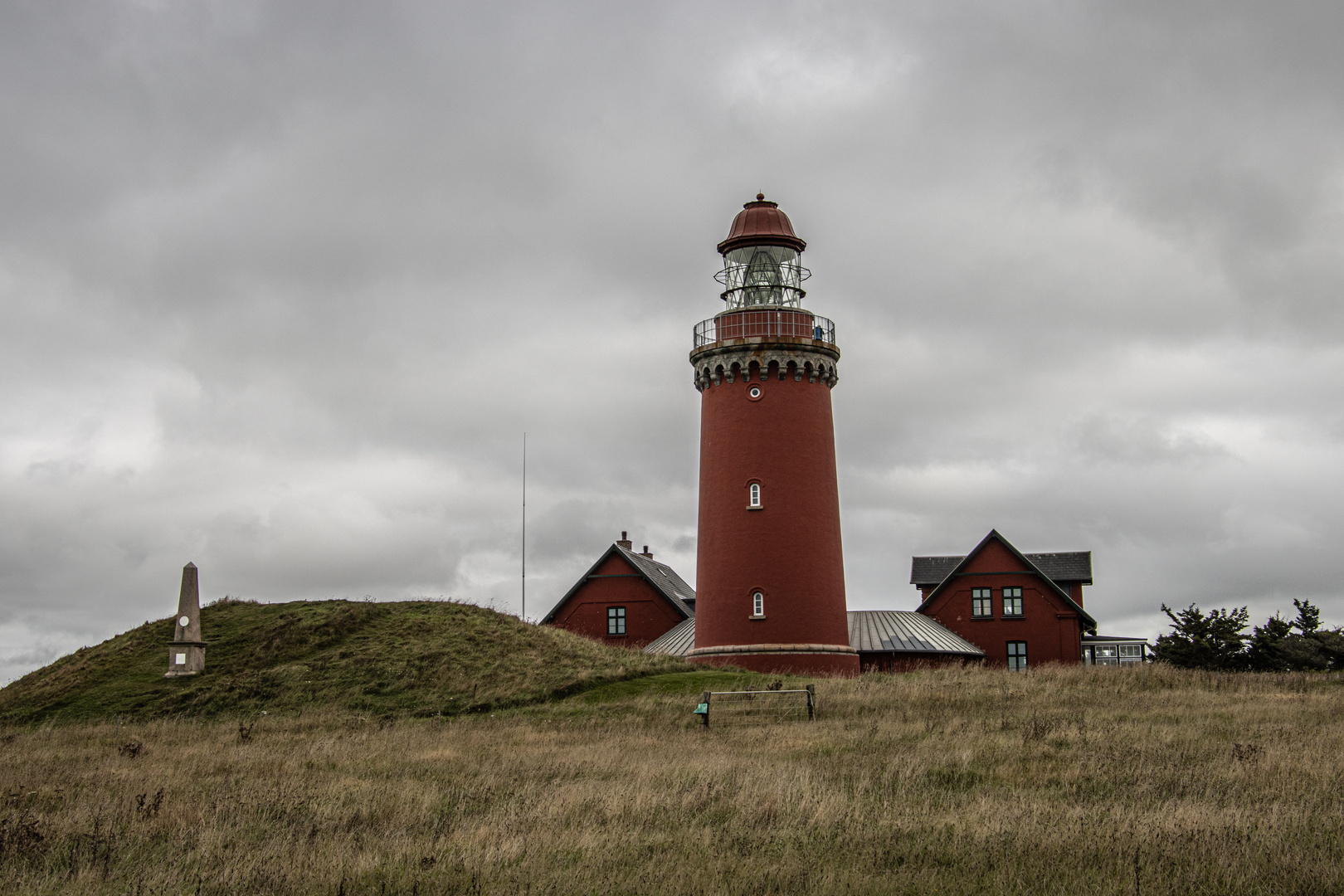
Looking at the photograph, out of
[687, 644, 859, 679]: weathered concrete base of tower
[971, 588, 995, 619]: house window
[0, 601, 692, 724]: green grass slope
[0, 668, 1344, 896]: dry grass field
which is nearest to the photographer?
[0, 668, 1344, 896]: dry grass field

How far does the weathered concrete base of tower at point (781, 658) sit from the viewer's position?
32.4m

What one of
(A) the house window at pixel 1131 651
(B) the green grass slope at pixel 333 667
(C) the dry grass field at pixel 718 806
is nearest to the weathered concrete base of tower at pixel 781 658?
(B) the green grass slope at pixel 333 667

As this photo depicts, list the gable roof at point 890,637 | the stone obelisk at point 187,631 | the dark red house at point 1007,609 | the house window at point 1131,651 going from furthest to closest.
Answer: the house window at point 1131,651, the dark red house at point 1007,609, the gable roof at point 890,637, the stone obelisk at point 187,631

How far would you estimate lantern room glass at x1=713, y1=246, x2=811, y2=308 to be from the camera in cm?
3488

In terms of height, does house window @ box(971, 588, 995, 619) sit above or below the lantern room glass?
below

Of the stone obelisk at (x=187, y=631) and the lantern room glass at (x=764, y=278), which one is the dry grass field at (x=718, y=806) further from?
the lantern room glass at (x=764, y=278)

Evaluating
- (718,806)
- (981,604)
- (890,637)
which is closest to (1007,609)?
(981,604)

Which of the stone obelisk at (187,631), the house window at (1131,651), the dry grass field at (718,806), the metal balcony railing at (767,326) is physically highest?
the metal balcony railing at (767,326)

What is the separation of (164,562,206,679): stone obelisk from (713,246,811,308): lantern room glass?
16.8 meters

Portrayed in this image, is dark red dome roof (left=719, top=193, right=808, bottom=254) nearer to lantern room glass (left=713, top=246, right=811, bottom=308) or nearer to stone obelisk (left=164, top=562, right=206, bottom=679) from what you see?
lantern room glass (left=713, top=246, right=811, bottom=308)

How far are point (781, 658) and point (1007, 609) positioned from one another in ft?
51.3

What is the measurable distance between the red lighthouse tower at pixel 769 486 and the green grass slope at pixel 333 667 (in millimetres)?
2759

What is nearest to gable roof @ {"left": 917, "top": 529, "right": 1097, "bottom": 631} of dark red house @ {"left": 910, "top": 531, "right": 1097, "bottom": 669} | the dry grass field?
dark red house @ {"left": 910, "top": 531, "right": 1097, "bottom": 669}

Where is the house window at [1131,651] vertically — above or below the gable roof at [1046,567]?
below
